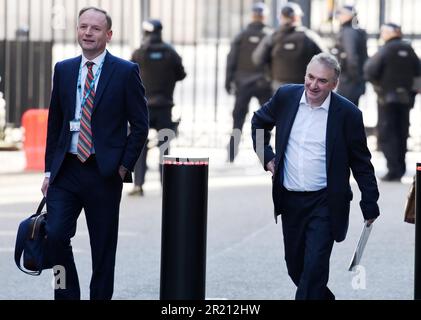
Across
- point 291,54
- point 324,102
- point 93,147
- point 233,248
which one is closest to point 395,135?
point 291,54

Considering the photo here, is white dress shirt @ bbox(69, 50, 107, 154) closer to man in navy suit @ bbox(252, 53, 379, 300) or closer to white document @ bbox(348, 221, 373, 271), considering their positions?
man in navy suit @ bbox(252, 53, 379, 300)

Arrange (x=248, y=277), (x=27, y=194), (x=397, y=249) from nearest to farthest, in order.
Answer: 1. (x=248, y=277)
2. (x=397, y=249)
3. (x=27, y=194)

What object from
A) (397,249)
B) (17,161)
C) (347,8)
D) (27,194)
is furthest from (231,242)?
(17,161)

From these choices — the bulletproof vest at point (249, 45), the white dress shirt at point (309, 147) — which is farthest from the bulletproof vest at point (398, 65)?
the white dress shirt at point (309, 147)

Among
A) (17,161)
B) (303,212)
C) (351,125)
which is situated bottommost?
(17,161)

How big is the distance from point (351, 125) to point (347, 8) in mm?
8912

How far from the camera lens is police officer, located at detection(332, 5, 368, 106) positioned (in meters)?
15.5

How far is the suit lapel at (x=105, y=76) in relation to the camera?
22.8 ft

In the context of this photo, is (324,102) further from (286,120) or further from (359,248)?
(359,248)

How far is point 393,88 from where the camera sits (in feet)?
49.3

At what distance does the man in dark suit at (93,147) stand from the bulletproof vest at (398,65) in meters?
8.29

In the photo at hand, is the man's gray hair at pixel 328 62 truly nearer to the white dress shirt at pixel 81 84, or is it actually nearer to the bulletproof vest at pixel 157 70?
the white dress shirt at pixel 81 84

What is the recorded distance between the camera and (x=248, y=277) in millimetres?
9164
